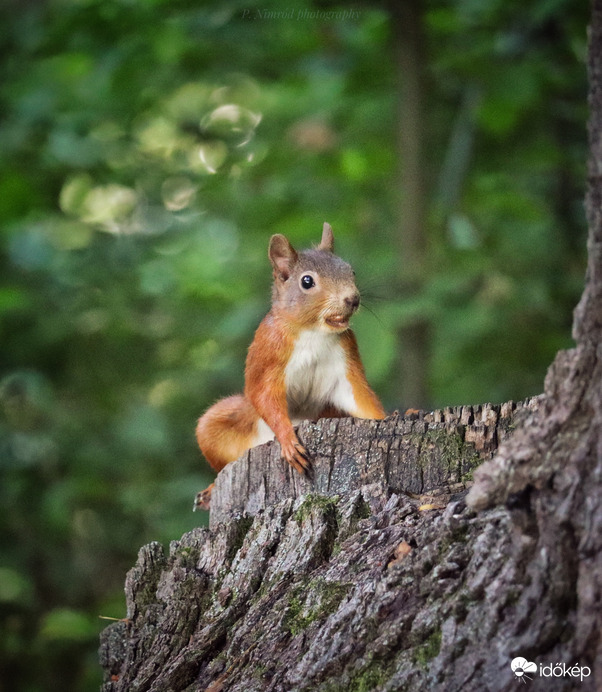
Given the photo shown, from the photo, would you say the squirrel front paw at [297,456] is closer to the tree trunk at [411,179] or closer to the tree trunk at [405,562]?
the tree trunk at [405,562]

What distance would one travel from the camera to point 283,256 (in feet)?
10.8

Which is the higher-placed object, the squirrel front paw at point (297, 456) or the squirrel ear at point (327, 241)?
the squirrel ear at point (327, 241)

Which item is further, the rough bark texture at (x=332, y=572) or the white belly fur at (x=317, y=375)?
the white belly fur at (x=317, y=375)

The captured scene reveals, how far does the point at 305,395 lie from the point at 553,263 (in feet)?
9.59

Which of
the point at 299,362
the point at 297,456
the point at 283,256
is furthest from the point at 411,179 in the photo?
the point at 297,456

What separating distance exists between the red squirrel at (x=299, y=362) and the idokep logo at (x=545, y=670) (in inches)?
58.1

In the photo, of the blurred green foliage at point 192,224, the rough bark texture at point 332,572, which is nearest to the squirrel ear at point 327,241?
the blurred green foliage at point 192,224

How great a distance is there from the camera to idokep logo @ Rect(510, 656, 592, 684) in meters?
1.51

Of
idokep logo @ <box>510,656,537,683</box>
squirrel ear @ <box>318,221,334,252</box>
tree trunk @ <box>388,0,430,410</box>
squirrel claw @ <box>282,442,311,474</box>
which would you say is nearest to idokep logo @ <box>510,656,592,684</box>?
idokep logo @ <box>510,656,537,683</box>

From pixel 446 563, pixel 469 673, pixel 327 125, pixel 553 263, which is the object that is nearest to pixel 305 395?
pixel 446 563

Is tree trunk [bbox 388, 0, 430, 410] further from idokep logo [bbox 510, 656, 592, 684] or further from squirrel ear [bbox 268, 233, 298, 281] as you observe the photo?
idokep logo [bbox 510, 656, 592, 684]

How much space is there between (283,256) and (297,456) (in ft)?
3.71

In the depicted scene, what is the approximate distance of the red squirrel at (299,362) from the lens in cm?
308

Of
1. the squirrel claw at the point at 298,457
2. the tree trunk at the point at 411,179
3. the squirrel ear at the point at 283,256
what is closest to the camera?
the squirrel claw at the point at 298,457
